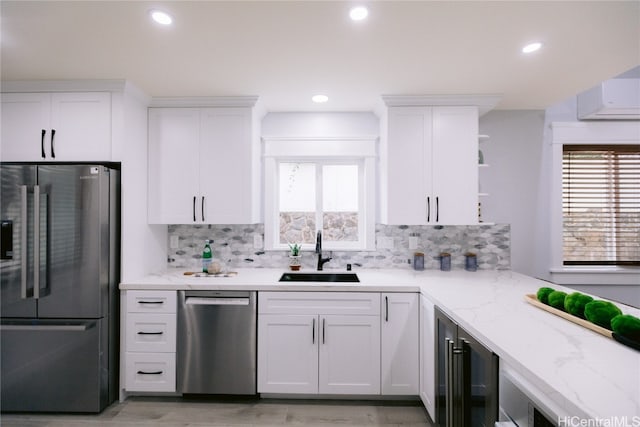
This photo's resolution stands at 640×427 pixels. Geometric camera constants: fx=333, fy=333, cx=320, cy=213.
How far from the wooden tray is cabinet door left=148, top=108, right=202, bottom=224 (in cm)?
248

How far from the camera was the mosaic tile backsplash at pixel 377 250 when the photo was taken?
3104mm

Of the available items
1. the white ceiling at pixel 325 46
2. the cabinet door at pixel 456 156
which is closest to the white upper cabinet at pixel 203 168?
the white ceiling at pixel 325 46

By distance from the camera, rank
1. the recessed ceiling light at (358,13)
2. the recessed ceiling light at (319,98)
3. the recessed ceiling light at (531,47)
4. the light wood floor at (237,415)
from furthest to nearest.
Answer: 1. the recessed ceiling light at (319,98)
2. the light wood floor at (237,415)
3. the recessed ceiling light at (531,47)
4. the recessed ceiling light at (358,13)

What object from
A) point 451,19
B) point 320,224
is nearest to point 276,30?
point 451,19

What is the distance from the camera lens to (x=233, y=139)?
2850 mm

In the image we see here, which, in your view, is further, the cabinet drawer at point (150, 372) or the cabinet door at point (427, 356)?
the cabinet drawer at point (150, 372)

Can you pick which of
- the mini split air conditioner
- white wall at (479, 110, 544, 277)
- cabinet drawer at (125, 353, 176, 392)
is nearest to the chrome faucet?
cabinet drawer at (125, 353, 176, 392)

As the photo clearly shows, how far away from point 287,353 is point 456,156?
6.79ft

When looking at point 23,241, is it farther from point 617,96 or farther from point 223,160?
point 617,96

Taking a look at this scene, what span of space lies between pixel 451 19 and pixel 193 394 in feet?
9.87

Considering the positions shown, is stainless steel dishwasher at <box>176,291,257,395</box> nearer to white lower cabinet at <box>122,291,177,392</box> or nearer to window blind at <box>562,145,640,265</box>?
white lower cabinet at <box>122,291,177,392</box>

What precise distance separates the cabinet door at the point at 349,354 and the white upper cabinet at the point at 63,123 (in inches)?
84.8

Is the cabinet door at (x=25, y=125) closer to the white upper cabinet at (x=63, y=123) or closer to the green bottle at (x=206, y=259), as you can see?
the white upper cabinet at (x=63, y=123)

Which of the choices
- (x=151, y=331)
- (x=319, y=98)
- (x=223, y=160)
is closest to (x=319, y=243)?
(x=223, y=160)
